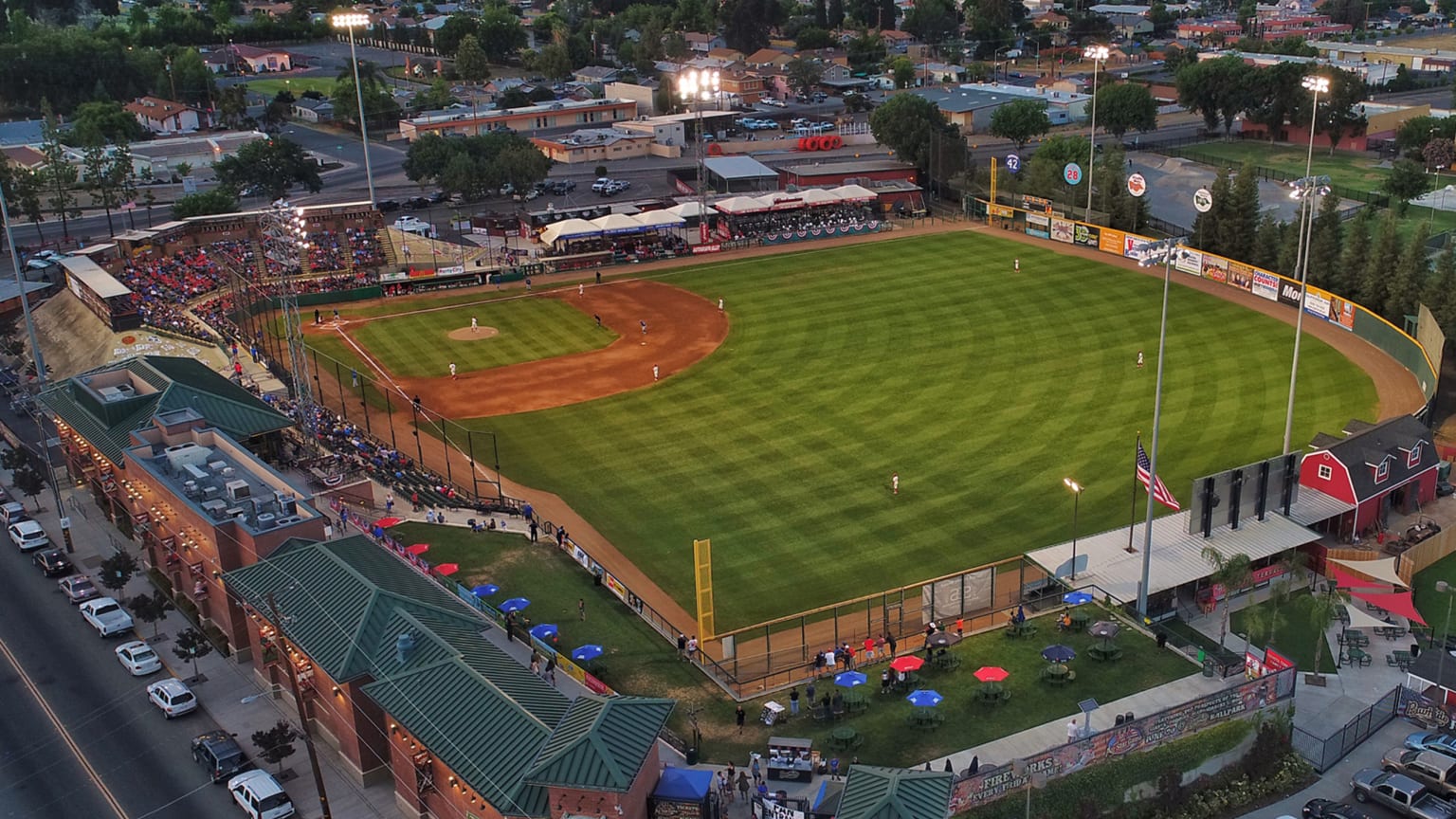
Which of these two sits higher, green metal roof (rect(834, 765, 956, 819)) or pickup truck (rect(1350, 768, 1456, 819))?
green metal roof (rect(834, 765, 956, 819))

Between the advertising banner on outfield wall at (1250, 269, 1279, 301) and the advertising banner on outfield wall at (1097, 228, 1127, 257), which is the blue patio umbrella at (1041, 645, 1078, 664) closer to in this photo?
the advertising banner on outfield wall at (1250, 269, 1279, 301)

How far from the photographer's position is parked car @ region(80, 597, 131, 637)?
5131 cm

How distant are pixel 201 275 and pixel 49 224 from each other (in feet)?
119

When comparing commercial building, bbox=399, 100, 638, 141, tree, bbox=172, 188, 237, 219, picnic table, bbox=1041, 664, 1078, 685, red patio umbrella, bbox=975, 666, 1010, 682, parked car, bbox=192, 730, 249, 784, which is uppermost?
commercial building, bbox=399, 100, 638, 141

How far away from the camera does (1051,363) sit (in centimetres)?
7875

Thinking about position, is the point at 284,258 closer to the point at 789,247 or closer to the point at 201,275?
the point at 201,275

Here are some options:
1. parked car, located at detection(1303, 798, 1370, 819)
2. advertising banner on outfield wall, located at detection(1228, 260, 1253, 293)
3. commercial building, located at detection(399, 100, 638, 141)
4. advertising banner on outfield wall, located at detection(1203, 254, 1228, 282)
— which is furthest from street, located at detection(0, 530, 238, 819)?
commercial building, located at detection(399, 100, 638, 141)

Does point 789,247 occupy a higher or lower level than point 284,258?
lower

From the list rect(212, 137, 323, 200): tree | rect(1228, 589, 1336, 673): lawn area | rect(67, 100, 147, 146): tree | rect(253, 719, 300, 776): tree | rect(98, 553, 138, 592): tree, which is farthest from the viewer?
rect(67, 100, 147, 146): tree

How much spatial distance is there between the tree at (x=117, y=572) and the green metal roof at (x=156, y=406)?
4.72 meters

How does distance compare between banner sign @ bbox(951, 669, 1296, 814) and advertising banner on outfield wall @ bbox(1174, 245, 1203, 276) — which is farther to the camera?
advertising banner on outfield wall @ bbox(1174, 245, 1203, 276)

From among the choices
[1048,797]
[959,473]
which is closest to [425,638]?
[1048,797]

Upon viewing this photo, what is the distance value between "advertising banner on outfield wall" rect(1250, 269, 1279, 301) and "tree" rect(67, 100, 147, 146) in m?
113

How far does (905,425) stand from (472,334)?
108 feet
